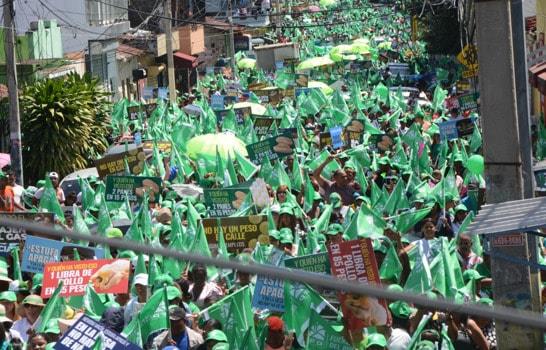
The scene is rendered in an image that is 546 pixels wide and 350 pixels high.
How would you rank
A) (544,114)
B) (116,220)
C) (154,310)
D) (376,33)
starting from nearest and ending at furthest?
(154,310) < (116,220) < (544,114) < (376,33)

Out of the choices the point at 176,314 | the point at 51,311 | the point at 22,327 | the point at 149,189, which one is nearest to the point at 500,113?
the point at 176,314

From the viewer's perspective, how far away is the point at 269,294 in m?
9.22

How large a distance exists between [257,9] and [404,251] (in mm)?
68709

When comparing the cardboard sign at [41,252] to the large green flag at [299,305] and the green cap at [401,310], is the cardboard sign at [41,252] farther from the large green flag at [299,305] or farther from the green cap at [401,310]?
the green cap at [401,310]

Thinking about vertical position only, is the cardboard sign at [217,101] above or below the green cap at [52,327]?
above

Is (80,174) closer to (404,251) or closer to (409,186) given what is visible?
(409,186)

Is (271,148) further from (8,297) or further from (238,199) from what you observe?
(8,297)

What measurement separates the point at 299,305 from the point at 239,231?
2929 millimetres

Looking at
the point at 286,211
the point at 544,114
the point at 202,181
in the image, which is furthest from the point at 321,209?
the point at 544,114

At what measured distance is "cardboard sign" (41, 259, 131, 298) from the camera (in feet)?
32.2

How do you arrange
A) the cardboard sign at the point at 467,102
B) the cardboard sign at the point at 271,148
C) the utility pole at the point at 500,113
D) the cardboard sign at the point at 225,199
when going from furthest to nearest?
the cardboard sign at the point at 467,102, the cardboard sign at the point at 271,148, the cardboard sign at the point at 225,199, the utility pole at the point at 500,113

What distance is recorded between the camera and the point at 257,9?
78625 mm

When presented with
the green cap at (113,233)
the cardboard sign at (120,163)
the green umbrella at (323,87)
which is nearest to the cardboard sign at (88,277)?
the green cap at (113,233)

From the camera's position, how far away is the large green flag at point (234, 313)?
8.74 metres
